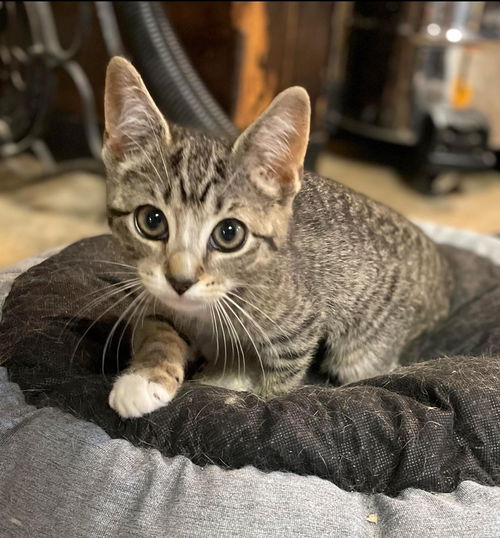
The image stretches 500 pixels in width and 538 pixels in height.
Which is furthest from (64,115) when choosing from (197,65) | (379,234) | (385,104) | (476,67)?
(379,234)

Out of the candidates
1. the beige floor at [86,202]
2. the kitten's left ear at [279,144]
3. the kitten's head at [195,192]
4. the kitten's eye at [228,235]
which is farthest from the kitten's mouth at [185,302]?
the beige floor at [86,202]

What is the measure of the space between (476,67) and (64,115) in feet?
7.32

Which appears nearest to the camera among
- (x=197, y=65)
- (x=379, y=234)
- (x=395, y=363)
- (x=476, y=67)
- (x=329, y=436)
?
(x=329, y=436)

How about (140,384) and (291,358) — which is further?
(291,358)

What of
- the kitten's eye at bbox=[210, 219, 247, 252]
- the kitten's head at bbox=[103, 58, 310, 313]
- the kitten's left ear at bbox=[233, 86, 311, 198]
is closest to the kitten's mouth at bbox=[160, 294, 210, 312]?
the kitten's head at bbox=[103, 58, 310, 313]

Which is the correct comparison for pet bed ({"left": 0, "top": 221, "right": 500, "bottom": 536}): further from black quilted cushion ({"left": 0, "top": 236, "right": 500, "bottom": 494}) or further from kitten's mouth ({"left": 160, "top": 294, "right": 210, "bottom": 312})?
kitten's mouth ({"left": 160, "top": 294, "right": 210, "bottom": 312})

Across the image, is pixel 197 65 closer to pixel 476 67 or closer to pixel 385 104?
pixel 385 104

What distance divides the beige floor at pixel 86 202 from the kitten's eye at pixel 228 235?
5.67 ft

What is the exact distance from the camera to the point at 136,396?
118cm

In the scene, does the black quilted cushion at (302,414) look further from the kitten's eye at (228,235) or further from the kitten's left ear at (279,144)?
the kitten's left ear at (279,144)

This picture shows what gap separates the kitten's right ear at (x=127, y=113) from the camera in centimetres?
119

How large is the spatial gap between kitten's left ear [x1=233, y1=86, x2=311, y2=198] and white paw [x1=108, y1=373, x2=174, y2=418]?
0.42 metres

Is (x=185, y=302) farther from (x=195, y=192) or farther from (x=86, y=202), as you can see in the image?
(x=86, y=202)

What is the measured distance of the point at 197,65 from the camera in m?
3.00
